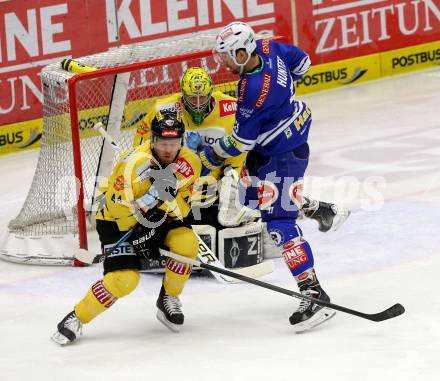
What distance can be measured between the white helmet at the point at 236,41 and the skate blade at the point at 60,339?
1.49m

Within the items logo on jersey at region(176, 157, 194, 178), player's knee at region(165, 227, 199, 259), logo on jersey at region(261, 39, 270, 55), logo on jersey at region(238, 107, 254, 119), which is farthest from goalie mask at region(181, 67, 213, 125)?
player's knee at region(165, 227, 199, 259)

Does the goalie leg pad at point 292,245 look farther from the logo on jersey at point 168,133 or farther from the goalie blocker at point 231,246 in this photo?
the goalie blocker at point 231,246

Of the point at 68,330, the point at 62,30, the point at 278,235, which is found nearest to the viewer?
the point at 68,330

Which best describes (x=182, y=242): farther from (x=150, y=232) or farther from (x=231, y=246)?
(x=231, y=246)

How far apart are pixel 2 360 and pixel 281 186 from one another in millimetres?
1521

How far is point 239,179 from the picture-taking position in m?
6.95

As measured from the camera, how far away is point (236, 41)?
574 centimetres

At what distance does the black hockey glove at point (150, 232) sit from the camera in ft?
18.2

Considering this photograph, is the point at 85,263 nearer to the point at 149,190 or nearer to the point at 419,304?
the point at 149,190

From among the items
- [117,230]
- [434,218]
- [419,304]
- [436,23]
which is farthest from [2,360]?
[436,23]

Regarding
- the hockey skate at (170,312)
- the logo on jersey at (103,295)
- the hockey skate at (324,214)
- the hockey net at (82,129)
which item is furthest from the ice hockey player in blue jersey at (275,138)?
the hockey net at (82,129)

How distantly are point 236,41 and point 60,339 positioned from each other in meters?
1.59

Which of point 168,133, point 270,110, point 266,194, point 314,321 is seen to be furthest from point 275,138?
point 314,321

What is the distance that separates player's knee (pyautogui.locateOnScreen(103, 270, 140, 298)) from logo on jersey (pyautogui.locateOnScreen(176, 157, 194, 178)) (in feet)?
1.66
